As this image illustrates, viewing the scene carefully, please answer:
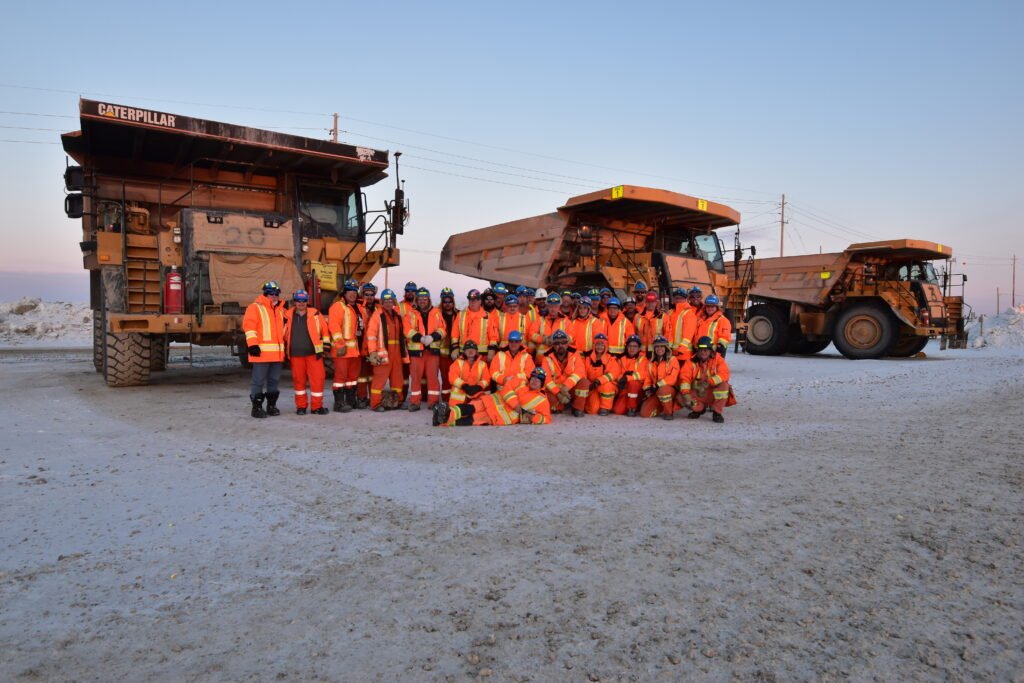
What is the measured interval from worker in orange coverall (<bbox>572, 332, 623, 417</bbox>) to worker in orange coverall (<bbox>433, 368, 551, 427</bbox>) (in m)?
0.77

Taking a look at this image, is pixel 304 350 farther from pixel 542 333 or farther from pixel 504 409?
pixel 542 333

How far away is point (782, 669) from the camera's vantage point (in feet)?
6.84

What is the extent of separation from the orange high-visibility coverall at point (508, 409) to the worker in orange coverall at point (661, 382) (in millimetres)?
1383

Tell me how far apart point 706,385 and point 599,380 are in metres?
1.18

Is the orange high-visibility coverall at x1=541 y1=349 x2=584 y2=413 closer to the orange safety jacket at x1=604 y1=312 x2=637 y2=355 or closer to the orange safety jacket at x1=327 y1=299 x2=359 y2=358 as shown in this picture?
the orange safety jacket at x1=604 y1=312 x2=637 y2=355

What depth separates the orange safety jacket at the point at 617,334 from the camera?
298 inches

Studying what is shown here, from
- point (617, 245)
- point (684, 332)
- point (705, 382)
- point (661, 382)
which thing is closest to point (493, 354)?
point (661, 382)

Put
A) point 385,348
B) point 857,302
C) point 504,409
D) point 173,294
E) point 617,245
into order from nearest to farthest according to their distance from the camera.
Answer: point 504,409
point 385,348
point 173,294
point 617,245
point 857,302

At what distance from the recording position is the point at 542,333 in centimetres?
755

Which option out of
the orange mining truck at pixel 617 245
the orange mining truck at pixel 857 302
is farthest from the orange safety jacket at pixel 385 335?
the orange mining truck at pixel 857 302

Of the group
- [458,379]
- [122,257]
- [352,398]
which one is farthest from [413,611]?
[122,257]

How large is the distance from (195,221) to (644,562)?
317 inches

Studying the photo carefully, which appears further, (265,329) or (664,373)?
(664,373)

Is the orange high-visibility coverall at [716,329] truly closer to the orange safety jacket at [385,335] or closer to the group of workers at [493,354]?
the group of workers at [493,354]
